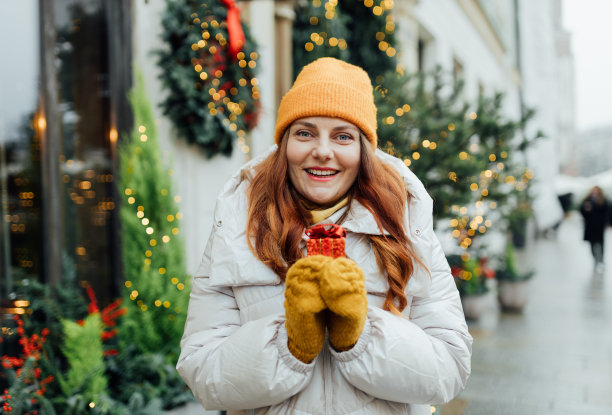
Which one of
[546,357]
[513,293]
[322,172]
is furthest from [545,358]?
[322,172]

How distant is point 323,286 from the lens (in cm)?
132

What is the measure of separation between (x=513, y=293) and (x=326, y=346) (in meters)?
7.30

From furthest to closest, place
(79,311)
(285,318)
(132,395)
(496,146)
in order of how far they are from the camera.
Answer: (496,146)
(79,311)
(132,395)
(285,318)

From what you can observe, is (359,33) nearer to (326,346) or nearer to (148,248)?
(148,248)

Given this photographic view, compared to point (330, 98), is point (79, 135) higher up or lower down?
higher up

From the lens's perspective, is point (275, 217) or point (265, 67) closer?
point (275, 217)

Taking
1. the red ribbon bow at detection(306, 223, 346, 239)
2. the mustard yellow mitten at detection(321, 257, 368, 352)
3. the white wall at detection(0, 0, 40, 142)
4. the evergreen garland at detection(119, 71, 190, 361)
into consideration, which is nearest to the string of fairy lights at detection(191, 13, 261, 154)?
the evergreen garland at detection(119, 71, 190, 361)

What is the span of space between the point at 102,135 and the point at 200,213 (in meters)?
1.27

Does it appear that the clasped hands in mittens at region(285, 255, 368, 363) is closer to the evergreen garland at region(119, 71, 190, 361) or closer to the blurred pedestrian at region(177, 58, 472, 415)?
the blurred pedestrian at region(177, 58, 472, 415)

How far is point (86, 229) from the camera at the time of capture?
4219mm

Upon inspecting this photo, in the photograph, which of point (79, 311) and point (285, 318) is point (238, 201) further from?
point (79, 311)

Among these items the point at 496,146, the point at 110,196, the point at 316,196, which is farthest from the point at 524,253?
the point at 316,196

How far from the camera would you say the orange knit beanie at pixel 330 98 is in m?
1.74

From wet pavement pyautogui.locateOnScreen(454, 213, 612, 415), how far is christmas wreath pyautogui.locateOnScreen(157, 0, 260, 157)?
3.16m
